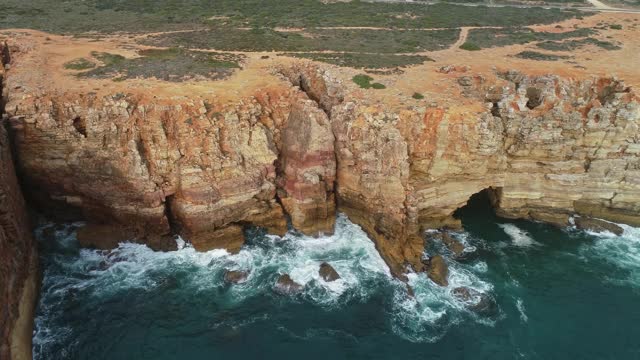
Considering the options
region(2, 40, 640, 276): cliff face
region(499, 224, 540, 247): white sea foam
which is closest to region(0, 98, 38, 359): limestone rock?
region(2, 40, 640, 276): cliff face

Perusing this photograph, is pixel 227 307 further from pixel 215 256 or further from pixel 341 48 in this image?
pixel 341 48

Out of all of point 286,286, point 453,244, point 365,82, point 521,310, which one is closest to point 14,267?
point 286,286

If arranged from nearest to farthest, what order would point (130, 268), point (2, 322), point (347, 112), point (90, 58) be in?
1. point (2, 322)
2. point (130, 268)
3. point (347, 112)
4. point (90, 58)

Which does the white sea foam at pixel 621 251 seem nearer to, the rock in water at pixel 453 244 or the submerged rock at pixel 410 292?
the rock in water at pixel 453 244

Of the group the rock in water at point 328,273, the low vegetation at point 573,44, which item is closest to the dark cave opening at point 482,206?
the rock in water at point 328,273

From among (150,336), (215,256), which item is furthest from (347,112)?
(150,336)

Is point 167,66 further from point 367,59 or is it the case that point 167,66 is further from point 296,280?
point 296,280
